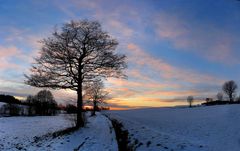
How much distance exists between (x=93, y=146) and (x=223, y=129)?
934 centimetres

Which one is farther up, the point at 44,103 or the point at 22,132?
the point at 44,103

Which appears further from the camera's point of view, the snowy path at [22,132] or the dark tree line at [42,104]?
the dark tree line at [42,104]

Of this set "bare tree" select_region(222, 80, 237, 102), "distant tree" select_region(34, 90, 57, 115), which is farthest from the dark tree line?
"bare tree" select_region(222, 80, 237, 102)

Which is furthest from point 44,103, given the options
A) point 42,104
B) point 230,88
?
point 230,88

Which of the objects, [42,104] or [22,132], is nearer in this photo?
[22,132]

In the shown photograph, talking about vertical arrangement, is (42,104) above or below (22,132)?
above

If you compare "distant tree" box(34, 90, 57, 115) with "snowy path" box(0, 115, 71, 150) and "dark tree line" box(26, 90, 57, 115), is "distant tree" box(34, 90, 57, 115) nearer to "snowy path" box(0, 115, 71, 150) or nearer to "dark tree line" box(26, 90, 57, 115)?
"dark tree line" box(26, 90, 57, 115)

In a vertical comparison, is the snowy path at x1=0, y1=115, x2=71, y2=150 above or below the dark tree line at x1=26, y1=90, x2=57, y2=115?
below

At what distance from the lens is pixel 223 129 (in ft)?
61.9

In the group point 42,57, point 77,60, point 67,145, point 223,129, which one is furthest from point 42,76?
point 223,129

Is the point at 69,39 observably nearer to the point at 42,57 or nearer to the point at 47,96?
the point at 42,57

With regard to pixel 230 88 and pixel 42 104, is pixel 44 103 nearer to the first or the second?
pixel 42 104

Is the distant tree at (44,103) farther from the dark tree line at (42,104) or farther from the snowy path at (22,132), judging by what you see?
the snowy path at (22,132)

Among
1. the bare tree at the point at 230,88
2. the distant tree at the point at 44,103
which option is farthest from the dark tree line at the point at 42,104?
the bare tree at the point at 230,88
